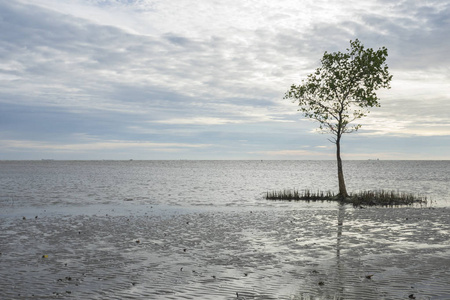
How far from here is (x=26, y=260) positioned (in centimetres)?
1636

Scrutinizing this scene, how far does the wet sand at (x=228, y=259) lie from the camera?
39.3 ft

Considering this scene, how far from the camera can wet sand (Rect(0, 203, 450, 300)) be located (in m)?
12.0

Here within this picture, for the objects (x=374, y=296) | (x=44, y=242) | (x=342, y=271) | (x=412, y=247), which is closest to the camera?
(x=374, y=296)

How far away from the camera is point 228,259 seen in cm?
1631

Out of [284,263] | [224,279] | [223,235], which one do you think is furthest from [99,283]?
[223,235]

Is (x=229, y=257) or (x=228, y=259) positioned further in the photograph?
(x=229, y=257)

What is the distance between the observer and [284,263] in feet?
50.6

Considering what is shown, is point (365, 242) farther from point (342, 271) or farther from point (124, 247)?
point (124, 247)

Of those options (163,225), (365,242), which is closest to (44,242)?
(163,225)

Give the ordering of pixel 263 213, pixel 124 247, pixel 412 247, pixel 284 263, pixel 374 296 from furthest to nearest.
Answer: pixel 263 213 → pixel 124 247 → pixel 412 247 → pixel 284 263 → pixel 374 296

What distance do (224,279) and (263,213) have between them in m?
20.7

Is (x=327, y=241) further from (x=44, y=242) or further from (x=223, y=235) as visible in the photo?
(x=44, y=242)

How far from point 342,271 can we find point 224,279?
4.37 metres

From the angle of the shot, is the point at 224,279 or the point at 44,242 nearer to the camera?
the point at 224,279
